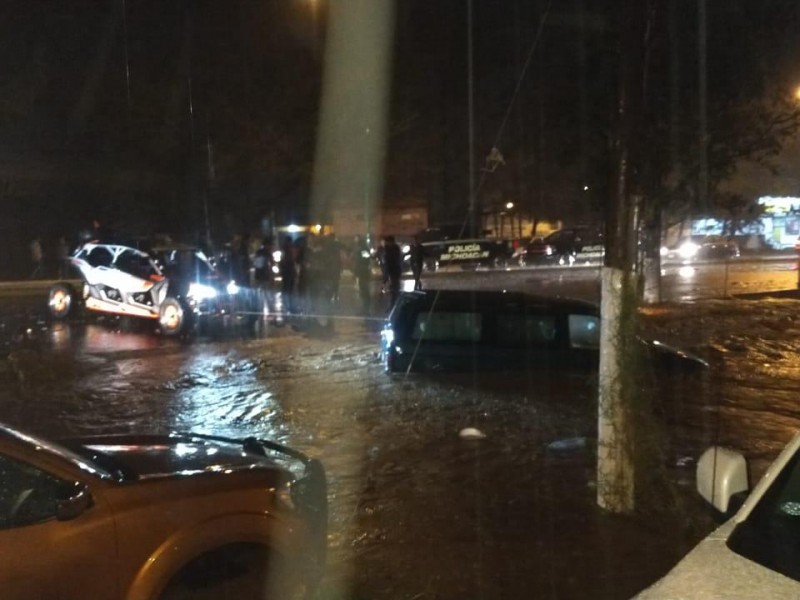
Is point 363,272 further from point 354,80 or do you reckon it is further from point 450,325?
point 450,325

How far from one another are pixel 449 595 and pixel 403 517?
4.67 ft

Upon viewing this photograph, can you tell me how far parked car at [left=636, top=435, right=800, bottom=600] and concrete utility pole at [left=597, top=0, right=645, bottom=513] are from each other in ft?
9.54

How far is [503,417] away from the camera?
10.1 metres

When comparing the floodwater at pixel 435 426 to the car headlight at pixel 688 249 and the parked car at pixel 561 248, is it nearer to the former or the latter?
the parked car at pixel 561 248

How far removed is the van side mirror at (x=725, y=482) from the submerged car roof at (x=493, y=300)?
731 centimetres

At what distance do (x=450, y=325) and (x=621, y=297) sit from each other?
4.76 m

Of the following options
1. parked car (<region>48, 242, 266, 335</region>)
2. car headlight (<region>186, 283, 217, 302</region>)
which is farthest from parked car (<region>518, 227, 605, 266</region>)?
car headlight (<region>186, 283, 217, 302</region>)

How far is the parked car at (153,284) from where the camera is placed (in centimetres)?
1773

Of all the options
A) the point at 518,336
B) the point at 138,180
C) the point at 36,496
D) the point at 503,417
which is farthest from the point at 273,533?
the point at 138,180

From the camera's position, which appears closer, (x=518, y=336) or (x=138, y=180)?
(x=518, y=336)

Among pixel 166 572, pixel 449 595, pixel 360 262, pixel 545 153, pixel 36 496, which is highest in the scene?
pixel 545 153

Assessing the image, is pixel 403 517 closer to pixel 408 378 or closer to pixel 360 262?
pixel 408 378

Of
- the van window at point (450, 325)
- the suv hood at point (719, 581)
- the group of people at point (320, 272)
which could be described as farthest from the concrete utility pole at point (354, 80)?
the suv hood at point (719, 581)

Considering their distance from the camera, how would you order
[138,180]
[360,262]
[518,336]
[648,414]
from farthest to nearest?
[138,180]
[360,262]
[518,336]
[648,414]
